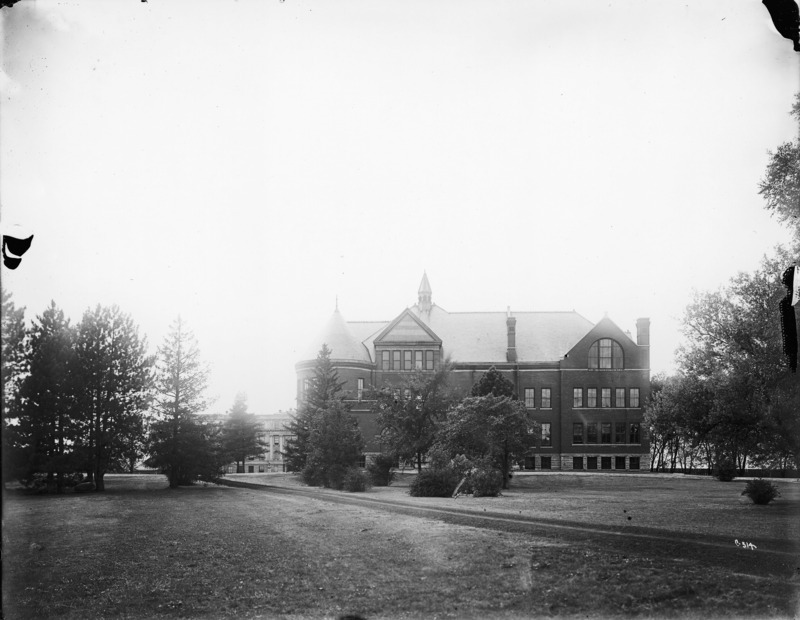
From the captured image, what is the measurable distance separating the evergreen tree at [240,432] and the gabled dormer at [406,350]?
3802mm

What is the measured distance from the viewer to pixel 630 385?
1198cm

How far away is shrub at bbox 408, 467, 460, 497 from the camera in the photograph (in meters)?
12.7

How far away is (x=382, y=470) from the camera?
14.9m

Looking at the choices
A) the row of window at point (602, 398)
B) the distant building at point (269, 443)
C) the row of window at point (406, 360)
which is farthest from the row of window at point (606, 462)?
the distant building at point (269, 443)

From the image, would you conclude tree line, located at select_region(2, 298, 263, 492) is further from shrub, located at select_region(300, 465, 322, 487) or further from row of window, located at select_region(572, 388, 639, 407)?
row of window, located at select_region(572, 388, 639, 407)

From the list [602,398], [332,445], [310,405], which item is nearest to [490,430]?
[602,398]

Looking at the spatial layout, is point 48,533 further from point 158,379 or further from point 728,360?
point 728,360

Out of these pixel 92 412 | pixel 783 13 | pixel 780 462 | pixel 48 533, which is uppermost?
pixel 783 13

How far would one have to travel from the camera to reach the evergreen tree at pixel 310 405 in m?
13.2

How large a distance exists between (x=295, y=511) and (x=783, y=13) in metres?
10.1

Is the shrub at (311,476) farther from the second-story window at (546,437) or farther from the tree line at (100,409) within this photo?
the second-story window at (546,437)

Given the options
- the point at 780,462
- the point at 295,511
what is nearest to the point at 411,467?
the point at 295,511

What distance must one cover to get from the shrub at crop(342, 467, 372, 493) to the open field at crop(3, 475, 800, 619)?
3.88 meters

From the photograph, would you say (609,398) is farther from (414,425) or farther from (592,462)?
(414,425)
